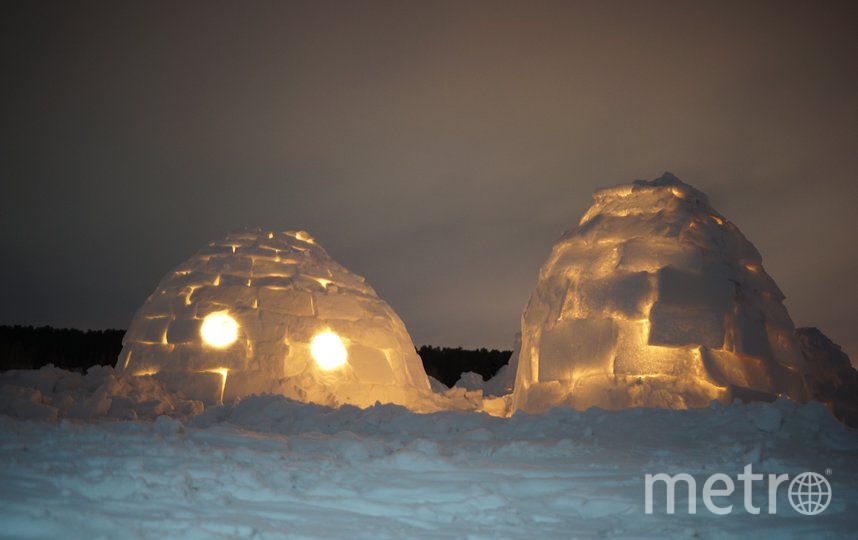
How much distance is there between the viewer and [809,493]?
12.0 ft

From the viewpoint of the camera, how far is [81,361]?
20.2 metres

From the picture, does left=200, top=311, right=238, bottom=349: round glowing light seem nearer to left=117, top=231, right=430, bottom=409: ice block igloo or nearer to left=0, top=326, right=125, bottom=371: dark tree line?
left=117, top=231, right=430, bottom=409: ice block igloo

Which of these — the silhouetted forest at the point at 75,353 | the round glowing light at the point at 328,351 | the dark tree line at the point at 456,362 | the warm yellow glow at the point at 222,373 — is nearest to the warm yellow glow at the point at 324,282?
the round glowing light at the point at 328,351

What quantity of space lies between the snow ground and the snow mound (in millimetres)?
1289

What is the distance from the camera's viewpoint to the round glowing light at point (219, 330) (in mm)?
8213

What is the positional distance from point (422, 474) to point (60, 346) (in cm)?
1941

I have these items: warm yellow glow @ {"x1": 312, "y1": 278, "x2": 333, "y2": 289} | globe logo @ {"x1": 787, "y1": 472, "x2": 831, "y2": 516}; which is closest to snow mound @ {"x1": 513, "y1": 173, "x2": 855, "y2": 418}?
warm yellow glow @ {"x1": 312, "y1": 278, "x2": 333, "y2": 289}

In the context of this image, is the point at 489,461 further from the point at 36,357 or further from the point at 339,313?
the point at 36,357

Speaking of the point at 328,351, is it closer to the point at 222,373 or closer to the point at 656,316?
the point at 222,373

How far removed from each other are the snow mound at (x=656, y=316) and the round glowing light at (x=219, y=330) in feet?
11.3

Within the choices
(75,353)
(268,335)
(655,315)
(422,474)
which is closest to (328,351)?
(268,335)

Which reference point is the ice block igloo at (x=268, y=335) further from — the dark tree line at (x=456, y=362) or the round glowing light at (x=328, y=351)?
the dark tree line at (x=456, y=362)

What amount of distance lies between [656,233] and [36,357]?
17.3 meters

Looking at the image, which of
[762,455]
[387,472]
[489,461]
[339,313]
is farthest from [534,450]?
[339,313]
